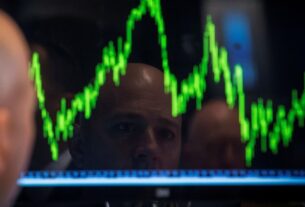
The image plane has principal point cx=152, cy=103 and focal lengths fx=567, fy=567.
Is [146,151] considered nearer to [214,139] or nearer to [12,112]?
[214,139]

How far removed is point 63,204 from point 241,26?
376 millimetres

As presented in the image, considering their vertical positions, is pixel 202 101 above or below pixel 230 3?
below

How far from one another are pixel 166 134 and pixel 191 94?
7 cm

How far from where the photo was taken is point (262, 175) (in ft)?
2.73

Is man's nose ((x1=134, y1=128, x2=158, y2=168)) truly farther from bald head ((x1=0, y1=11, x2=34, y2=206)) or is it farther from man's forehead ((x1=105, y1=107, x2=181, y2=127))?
bald head ((x1=0, y1=11, x2=34, y2=206))

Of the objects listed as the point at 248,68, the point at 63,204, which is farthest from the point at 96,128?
the point at 248,68

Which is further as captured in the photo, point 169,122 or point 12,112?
point 169,122

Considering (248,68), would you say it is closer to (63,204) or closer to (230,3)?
(230,3)

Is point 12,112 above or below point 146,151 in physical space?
above

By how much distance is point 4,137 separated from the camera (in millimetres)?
593

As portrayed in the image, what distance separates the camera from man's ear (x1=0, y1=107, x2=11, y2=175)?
59 centimetres

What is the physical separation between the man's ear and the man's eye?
0.95ft

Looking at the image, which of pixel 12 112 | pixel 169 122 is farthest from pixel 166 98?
pixel 12 112

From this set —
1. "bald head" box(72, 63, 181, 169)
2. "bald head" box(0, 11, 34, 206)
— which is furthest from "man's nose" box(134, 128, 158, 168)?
"bald head" box(0, 11, 34, 206)
